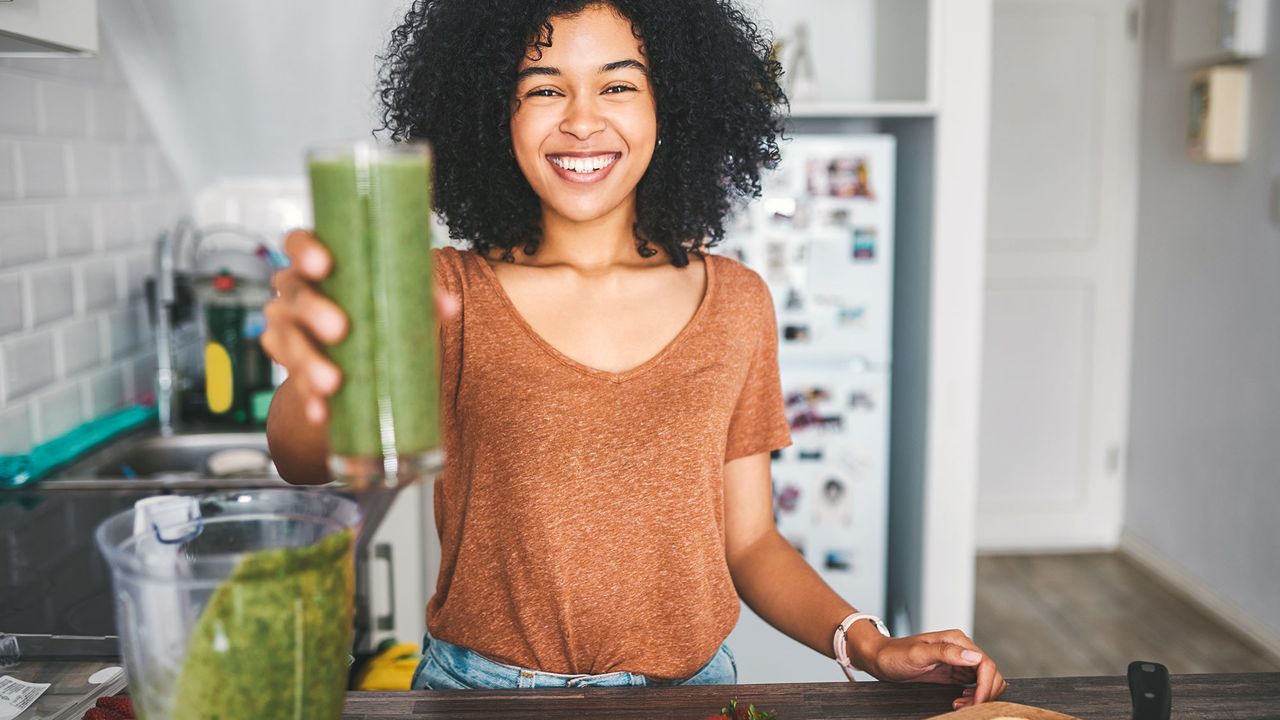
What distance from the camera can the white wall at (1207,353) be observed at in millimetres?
3160

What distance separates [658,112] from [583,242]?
19 centimetres

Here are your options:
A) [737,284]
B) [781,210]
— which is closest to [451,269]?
[737,284]

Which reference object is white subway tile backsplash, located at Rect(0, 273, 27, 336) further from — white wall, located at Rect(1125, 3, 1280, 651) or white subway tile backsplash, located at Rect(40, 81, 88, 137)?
white wall, located at Rect(1125, 3, 1280, 651)

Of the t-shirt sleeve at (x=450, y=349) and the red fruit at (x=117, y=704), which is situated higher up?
the t-shirt sleeve at (x=450, y=349)

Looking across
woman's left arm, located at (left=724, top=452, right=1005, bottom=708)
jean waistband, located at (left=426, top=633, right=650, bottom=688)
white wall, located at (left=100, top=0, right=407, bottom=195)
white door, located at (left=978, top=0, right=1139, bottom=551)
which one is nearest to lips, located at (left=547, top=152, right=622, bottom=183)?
woman's left arm, located at (left=724, top=452, right=1005, bottom=708)

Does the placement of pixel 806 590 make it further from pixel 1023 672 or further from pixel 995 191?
pixel 995 191

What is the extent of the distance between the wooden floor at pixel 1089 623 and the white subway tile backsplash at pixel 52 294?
246cm

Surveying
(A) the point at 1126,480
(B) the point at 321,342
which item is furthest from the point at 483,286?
(A) the point at 1126,480

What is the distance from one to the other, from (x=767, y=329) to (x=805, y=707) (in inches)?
20.7

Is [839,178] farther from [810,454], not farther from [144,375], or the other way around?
[144,375]

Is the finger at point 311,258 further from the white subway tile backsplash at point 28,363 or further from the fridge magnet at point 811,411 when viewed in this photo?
the fridge magnet at point 811,411

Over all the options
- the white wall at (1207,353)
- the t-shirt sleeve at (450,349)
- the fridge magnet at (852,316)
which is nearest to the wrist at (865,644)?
the t-shirt sleeve at (450,349)

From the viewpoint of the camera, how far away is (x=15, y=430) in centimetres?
180

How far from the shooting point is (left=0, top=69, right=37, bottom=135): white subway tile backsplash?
1.75m
